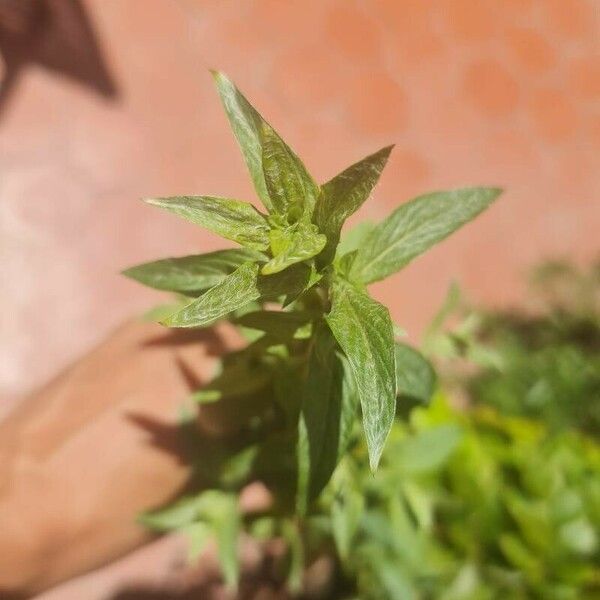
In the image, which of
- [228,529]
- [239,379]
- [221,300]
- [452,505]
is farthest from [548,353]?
[221,300]

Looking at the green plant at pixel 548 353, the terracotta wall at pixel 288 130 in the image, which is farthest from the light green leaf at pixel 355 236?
the terracotta wall at pixel 288 130

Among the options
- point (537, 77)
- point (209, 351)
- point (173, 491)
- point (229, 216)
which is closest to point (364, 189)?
point (229, 216)

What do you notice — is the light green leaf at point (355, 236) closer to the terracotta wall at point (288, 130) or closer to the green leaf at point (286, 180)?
the green leaf at point (286, 180)

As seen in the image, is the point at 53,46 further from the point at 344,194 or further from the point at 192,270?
the point at 344,194

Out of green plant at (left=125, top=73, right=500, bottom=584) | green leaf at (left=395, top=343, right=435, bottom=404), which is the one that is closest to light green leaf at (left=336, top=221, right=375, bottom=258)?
green plant at (left=125, top=73, right=500, bottom=584)

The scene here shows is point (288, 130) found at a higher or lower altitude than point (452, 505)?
higher
